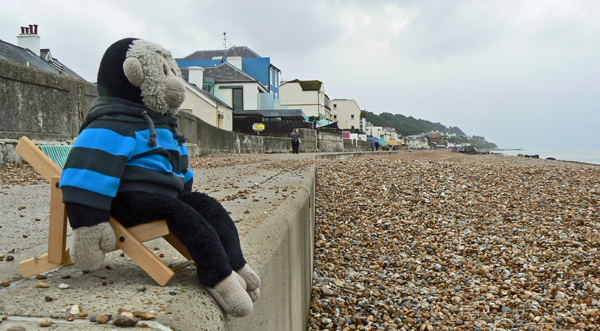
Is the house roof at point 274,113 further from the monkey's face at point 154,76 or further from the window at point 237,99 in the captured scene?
the monkey's face at point 154,76

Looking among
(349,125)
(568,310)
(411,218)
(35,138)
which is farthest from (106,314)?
(349,125)

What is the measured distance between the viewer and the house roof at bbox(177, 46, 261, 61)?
5294 cm

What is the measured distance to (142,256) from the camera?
5.60 feet

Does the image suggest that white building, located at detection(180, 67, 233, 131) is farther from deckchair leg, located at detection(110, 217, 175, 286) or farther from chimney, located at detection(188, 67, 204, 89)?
deckchair leg, located at detection(110, 217, 175, 286)

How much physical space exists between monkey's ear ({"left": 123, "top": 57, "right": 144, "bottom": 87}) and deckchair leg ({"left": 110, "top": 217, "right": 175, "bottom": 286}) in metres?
0.58

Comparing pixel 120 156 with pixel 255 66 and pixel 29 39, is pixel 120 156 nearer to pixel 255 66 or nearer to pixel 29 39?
pixel 29 39

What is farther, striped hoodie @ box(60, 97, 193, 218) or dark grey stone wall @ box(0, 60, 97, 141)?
dark grey stone wall @ box(0, 60, 97, 141)

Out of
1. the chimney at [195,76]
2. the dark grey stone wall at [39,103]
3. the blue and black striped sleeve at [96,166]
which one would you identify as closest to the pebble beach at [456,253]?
the blue and black striped sleeve at [96,166]

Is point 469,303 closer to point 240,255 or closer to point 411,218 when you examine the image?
point 411,218

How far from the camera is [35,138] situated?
8.12 meters

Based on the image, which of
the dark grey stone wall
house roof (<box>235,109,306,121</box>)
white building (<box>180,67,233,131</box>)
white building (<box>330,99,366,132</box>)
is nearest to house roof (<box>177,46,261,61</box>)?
house roof (<box>235,109,306,121</box>)

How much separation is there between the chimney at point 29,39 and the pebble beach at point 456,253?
23.6 meters

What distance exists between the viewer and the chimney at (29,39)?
25.6 metres

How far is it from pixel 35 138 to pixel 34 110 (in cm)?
50
